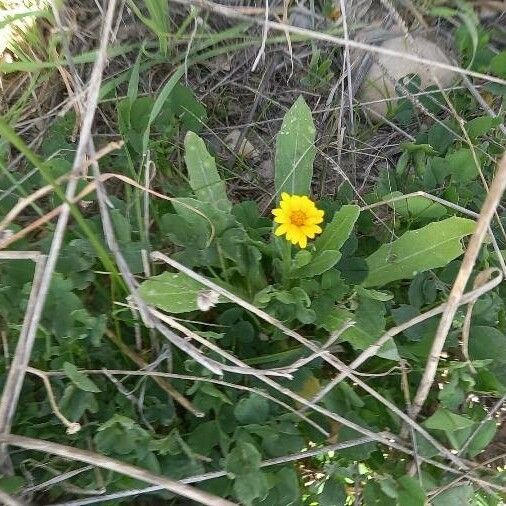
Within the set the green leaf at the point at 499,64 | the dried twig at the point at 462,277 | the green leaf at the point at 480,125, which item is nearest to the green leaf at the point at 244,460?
the dried twig at the point at 462,277

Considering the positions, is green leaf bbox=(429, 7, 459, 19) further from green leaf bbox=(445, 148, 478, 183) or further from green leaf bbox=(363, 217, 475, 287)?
green leaf bbox=(363, 217, 475, 287)

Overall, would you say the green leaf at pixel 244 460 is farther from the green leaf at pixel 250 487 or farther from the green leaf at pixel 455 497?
the green leaf at pixel 455 497

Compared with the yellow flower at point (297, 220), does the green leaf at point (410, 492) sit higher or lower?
lower

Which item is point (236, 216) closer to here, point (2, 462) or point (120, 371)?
point (120, 371)

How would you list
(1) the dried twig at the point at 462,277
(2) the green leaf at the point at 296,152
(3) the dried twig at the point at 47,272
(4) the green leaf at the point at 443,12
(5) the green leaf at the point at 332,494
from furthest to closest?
1. (4) the green leaf at the point at 443,12
2. (2) the green leaf at the point at 296,152
3. (5) the green leaf at the point at 332,494
4. (3) the dried twig at the point at 47,272
5. (1) the dried twig at the point at 462,277

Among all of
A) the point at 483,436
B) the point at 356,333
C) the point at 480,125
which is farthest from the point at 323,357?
the point at 480,125

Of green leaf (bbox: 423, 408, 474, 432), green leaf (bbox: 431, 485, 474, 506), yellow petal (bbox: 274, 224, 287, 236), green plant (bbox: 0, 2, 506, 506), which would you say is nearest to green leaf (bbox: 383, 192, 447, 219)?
green plant (bbox: 0, 2, 506, 506)

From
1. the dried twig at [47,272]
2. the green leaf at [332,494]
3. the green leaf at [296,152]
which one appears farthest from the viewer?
the green leaf at [296,152]

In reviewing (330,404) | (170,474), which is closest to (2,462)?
(170,474)
